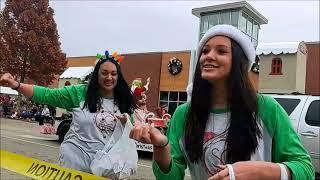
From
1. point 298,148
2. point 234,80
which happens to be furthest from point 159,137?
point 298,148

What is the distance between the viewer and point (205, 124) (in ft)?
6.65

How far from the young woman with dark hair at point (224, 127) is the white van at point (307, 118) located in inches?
243

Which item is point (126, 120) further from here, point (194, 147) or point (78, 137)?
point (194, 147)

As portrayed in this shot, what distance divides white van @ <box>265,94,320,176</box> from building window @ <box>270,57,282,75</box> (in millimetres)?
6613

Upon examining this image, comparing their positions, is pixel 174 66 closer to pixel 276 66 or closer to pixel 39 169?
pixel 276 66

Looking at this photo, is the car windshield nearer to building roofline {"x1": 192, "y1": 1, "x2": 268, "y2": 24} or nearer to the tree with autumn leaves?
the tree with autumn leaves

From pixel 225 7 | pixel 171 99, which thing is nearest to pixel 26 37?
pixel 171 99

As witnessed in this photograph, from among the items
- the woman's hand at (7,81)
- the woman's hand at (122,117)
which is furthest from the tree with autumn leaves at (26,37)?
the woman's hand at (122,117)

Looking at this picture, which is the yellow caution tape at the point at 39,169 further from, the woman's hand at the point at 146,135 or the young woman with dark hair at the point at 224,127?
the woman's hand at the point at 146,135

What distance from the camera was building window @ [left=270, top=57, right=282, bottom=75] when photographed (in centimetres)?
1515

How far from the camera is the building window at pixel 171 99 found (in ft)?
101

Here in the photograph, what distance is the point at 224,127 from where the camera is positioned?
198 centimetres

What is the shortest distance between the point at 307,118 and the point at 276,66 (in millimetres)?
7568

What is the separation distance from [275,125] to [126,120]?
7.03 ft
